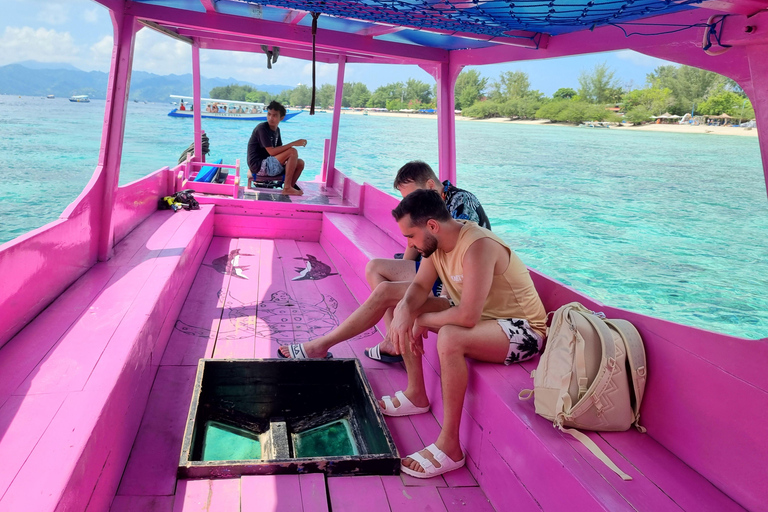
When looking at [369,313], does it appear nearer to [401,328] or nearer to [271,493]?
[401,328]

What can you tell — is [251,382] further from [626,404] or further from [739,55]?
[739,55]

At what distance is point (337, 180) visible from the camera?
733 centimetres

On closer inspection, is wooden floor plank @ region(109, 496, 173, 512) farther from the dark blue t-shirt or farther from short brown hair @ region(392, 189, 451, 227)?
the dark blue t-shirt

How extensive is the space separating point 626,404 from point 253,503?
1321mm

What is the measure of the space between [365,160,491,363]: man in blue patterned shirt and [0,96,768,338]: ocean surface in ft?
20.7

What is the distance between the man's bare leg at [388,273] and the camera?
2.97 meters

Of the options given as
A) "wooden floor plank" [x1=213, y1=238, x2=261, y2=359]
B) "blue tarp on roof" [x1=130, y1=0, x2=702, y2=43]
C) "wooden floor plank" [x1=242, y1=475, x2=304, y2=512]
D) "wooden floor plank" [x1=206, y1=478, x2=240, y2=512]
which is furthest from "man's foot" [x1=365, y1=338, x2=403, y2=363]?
"blue tarp on roof" [x1=130, y1=0, x2=702, y2=43]

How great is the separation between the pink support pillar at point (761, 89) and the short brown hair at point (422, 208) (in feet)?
3.65

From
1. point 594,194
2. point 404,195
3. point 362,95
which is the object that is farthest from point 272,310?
point 362,95

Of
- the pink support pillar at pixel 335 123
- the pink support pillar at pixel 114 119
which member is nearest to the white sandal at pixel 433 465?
the pink support pillar at pixel 114 119

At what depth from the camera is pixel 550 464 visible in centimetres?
170

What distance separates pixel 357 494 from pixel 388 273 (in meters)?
1.29

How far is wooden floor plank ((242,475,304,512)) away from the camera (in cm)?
186

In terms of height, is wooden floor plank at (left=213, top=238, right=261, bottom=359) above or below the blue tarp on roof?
below
